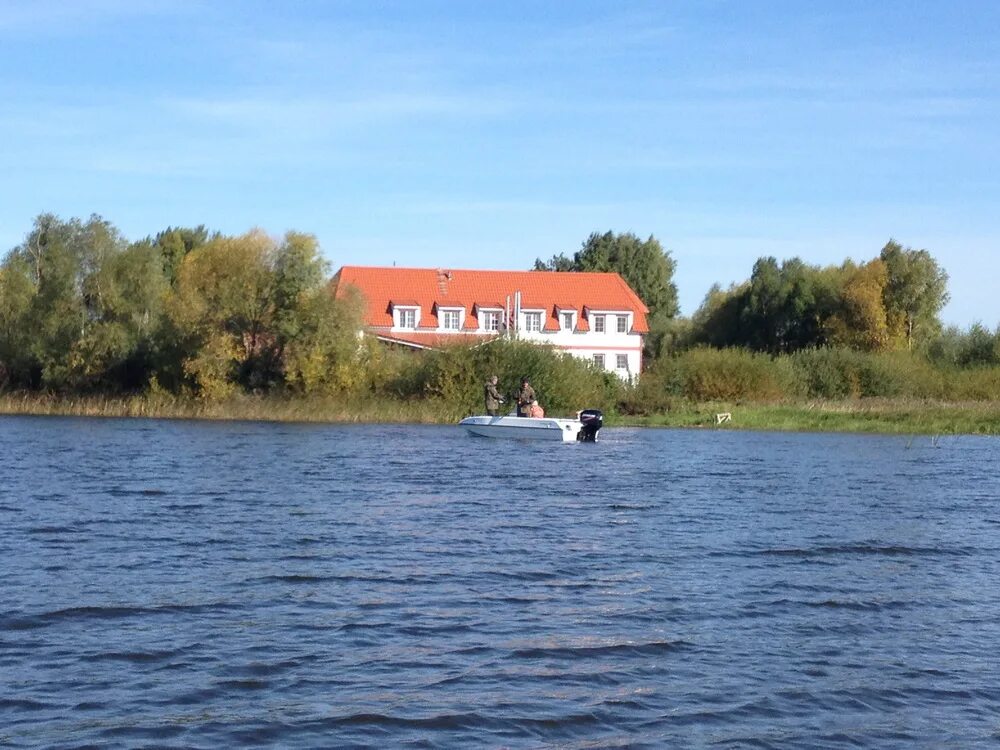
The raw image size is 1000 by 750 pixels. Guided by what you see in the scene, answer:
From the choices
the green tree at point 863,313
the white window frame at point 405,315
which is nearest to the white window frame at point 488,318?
the white window frame at point 405,315

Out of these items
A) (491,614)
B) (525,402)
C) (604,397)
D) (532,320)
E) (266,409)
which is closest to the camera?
(491,614)

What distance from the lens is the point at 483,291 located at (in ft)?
255

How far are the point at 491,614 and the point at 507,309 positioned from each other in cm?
6117

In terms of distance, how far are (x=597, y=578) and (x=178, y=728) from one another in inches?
274

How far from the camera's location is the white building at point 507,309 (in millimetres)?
74500

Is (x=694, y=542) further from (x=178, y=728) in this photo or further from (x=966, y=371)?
(x=966, y=371)

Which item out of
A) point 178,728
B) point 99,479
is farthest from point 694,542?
point 99,479

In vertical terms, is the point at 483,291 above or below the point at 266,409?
above

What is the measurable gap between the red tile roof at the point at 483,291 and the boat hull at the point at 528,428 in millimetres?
31174

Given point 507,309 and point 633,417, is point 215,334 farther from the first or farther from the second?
point 507,309

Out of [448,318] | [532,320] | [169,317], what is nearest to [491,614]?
[169,317]

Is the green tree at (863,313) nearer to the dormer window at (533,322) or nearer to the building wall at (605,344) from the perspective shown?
the building wall at (605,344)

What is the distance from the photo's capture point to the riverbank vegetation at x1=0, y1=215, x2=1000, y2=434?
55469 mm

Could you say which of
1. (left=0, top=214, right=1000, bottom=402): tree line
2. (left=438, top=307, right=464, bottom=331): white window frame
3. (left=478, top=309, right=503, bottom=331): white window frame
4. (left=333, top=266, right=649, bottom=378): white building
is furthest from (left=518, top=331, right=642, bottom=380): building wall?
(left=0, top=214, right=1000, bottom=402): tree line
